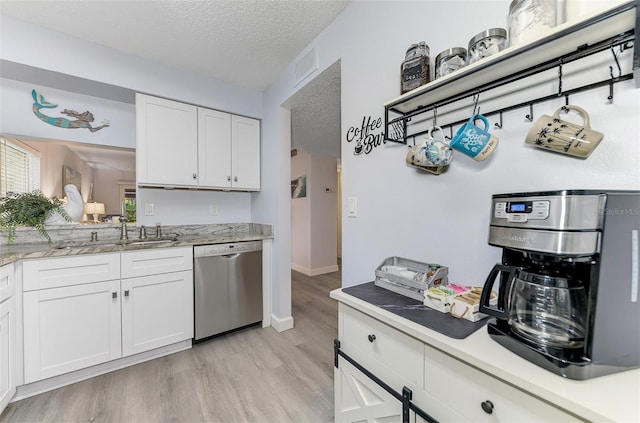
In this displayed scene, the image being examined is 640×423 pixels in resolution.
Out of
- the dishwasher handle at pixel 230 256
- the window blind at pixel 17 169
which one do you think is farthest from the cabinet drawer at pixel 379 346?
the window blind at pixel 17 169

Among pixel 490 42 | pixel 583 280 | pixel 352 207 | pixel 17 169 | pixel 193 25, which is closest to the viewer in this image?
pixel 583 280

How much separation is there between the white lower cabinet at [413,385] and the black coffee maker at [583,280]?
0.36ft

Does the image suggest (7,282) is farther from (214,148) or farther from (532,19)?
(532,19)

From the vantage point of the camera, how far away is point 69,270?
67.1 inches

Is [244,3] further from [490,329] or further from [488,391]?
[488,391]

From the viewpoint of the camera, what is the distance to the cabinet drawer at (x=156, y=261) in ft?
6.26

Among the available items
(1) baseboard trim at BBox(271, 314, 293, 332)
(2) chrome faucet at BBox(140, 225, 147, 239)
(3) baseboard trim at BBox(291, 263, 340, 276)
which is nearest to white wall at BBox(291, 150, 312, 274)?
(3) baseboard trim at BBox(291, 263, 340, 276)

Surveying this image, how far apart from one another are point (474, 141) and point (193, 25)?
2.00 m

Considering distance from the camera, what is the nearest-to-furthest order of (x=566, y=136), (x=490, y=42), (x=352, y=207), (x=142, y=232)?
(x=566, y=136)
(x=490, y=42)
(x=352, y=207)
(x=142, y=232)

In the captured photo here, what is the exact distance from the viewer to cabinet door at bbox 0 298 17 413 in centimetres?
142

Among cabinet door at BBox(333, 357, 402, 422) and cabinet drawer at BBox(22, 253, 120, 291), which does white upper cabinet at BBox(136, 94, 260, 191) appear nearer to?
cabinet drawer at BBox(22, 253, 120, 291)

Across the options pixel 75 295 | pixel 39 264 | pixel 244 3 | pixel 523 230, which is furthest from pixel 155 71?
pixel 523 230

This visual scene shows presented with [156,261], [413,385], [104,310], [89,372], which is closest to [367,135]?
[413,385]

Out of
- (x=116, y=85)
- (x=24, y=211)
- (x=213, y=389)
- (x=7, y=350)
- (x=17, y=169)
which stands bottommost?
(x=213, y=389)
